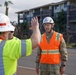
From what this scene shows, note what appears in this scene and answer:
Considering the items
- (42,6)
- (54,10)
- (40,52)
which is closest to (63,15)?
(54,10)

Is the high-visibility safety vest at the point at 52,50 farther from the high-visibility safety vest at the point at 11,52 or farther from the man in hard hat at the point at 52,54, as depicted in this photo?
the high-visibility safety vest at the point at 11,52

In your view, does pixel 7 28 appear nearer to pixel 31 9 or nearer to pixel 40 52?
pixel 40 52

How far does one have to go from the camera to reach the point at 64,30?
2616 inches

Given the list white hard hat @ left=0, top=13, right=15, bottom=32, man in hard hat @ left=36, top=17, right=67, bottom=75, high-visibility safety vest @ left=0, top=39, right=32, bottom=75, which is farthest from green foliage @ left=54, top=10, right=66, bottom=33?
high-visibility safety vest @ left=0, top=39, right=32, bottom=75

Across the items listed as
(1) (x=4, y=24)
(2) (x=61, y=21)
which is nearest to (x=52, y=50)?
(1) (x=4, y=24)

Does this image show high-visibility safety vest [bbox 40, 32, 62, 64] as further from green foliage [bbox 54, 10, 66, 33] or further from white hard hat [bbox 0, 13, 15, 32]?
green foliage [bbox 54, 10, 66, 33]

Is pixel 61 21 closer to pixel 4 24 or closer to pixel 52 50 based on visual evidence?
pixel 52 50

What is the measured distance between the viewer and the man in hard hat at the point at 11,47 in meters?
3.23

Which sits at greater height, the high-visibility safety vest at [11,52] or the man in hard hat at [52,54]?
the high-visibility safety vest at [11,52]

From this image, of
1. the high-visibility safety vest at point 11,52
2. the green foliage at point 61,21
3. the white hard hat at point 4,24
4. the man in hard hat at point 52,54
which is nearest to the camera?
the high-visibility safety vest at point 11,52

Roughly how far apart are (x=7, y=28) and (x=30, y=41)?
0.93 feet

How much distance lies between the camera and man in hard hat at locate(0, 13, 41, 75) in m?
3.23

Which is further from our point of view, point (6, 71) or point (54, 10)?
point (54, 10)

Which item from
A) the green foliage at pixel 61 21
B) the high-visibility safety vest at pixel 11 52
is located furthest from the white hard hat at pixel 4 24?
the green foliage at pixel 61 21
